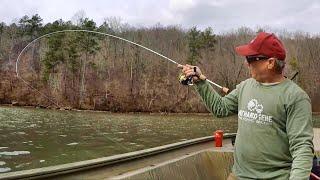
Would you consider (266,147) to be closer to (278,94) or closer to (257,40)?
(278,94)

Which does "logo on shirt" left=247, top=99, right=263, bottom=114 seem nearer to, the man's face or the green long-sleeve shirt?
the green long-sleeve shirt

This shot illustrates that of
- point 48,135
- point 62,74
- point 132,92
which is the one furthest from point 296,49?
point 48,135

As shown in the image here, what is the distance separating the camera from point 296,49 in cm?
8562

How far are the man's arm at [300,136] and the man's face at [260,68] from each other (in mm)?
253

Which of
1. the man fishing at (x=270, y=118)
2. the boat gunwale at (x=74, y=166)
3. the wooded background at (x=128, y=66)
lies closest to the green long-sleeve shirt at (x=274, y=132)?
the man fishing at (x=270, y=118)

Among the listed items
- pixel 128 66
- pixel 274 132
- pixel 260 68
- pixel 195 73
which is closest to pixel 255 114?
pixel 274 132

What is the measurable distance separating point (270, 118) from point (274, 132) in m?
0.09

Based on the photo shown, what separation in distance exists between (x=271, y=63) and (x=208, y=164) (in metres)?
4.32

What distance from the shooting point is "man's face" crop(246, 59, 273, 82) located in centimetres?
286

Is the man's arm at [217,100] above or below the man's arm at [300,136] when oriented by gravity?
above

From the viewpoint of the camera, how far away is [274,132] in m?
2.86

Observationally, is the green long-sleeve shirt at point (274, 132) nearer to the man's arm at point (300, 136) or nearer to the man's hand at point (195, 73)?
the man's arm at point (300, 136)

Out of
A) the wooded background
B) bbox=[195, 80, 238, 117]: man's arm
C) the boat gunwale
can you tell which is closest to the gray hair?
bbox=[195, 80, 238, 117]: man's arm

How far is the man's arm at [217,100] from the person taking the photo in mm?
3248
